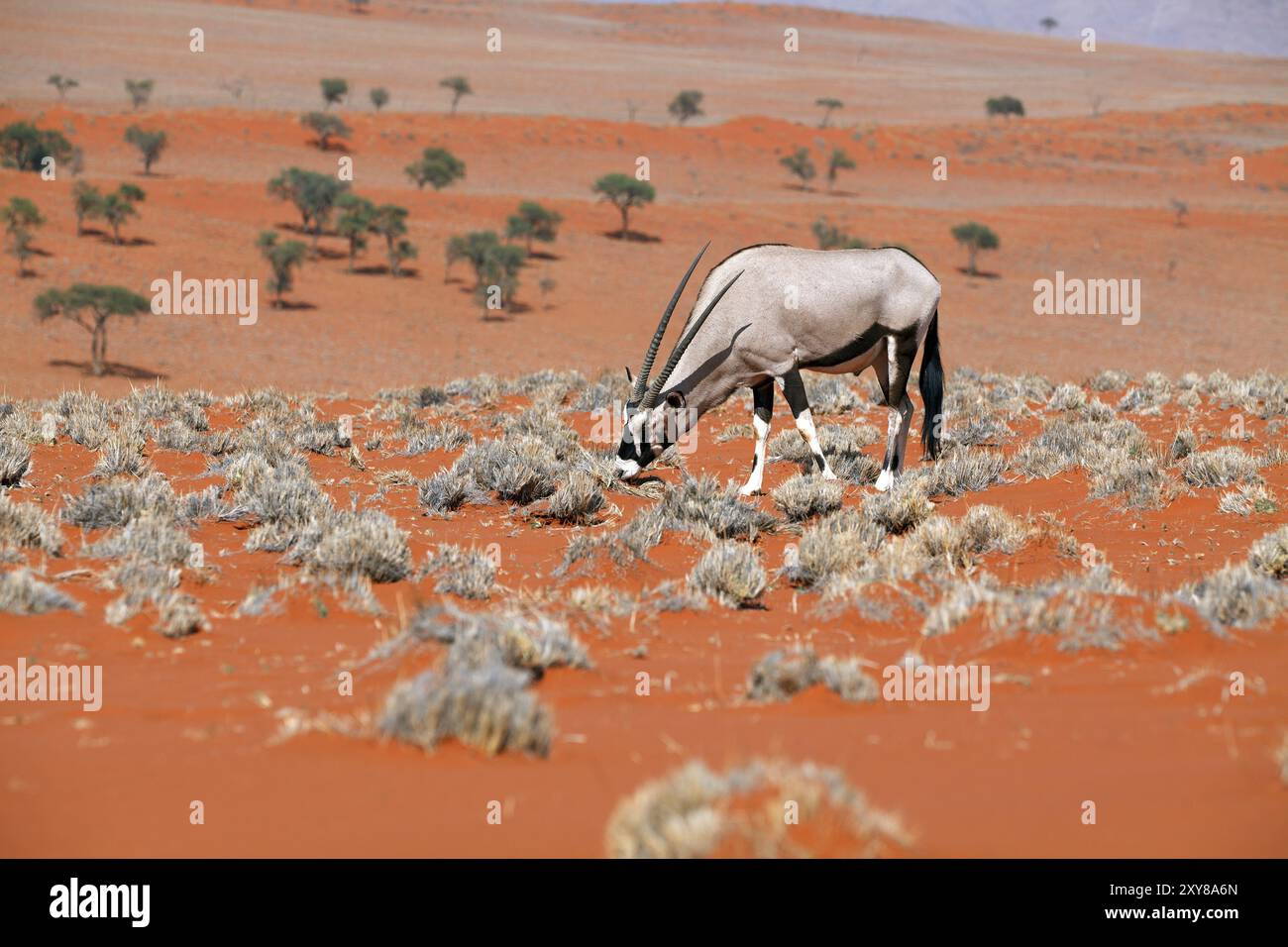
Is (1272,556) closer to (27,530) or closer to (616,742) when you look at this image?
(616,742)

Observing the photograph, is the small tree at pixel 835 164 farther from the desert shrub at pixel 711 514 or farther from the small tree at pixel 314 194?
the desert shrub at pixel 711 514

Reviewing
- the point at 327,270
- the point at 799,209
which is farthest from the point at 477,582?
the point at 799,209

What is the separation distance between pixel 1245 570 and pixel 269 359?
2663cm

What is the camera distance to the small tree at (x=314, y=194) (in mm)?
42094

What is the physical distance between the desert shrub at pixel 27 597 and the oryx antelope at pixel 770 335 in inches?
201

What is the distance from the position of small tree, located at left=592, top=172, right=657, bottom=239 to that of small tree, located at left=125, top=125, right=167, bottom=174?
19020 mm

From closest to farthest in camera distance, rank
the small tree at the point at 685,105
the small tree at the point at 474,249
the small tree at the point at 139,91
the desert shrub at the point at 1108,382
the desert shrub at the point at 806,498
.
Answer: the desert shrub at the point at 806,498, the desert shrub at the point at 1108,382, the small tree at the point at 474,249, the small tree at the point at 139,91, the small tree at the point at 685,105

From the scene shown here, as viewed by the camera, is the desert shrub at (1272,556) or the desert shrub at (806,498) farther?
the desert shrub at (806,498)

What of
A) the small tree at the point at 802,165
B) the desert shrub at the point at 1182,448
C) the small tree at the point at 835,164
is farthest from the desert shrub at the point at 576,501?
the small tree at the point at 835,164

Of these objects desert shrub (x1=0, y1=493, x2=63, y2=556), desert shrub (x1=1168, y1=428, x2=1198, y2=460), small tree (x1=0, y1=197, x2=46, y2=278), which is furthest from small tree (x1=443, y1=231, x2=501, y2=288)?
desert shrub (x1=0, y1=493, x2=63, y2=556)

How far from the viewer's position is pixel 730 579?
23.1ft

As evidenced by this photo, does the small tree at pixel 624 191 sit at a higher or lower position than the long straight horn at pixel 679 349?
higher

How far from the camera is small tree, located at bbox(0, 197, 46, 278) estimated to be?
1334 inches

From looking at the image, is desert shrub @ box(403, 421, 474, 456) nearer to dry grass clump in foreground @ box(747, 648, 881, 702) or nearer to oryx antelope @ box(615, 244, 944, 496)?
oryx antelope @ box(615, 244, 944, 496)
